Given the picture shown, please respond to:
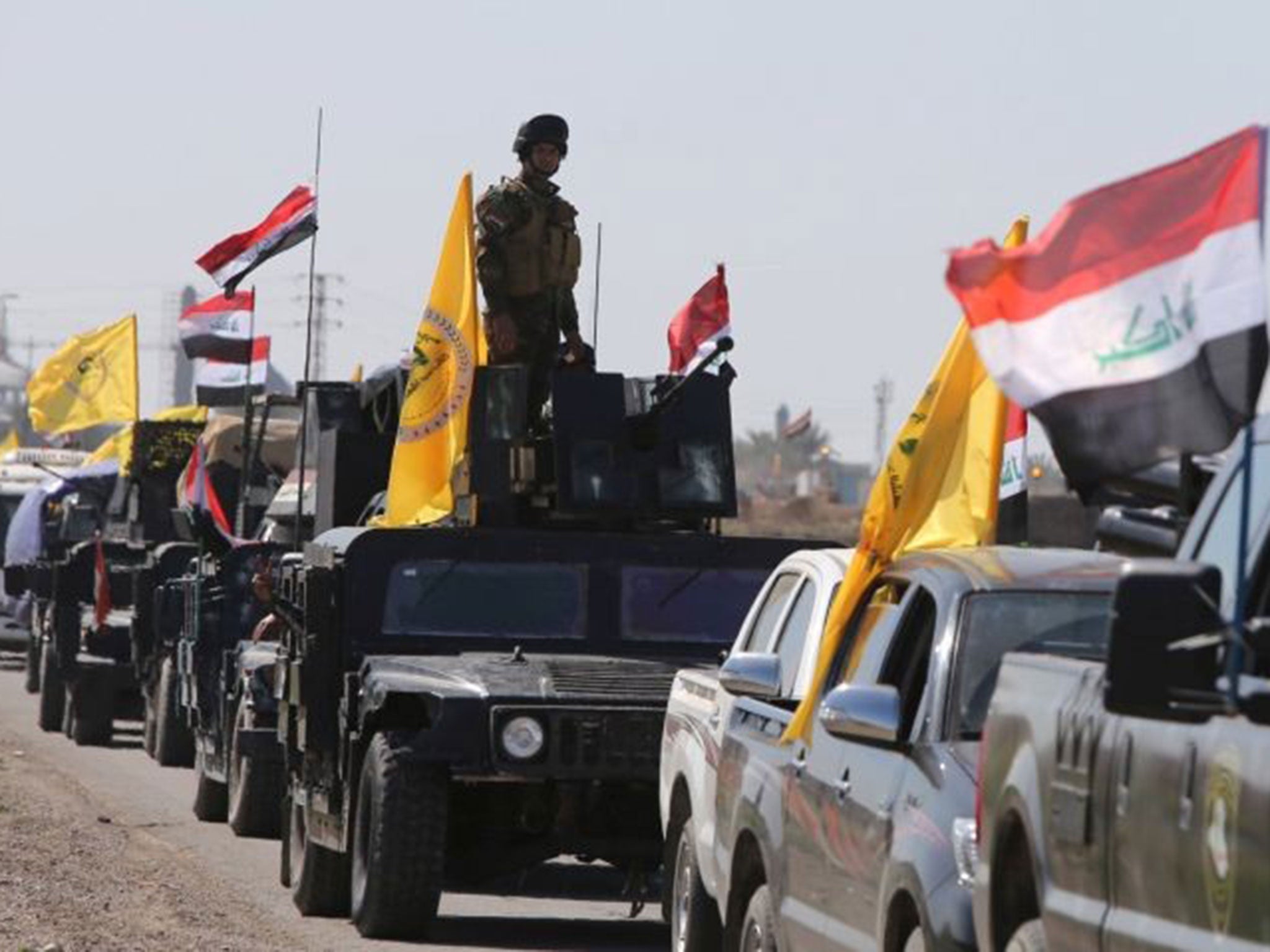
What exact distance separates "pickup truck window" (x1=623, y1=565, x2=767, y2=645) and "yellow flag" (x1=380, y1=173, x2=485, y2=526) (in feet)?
5.07

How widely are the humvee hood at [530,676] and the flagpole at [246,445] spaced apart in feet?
25.3

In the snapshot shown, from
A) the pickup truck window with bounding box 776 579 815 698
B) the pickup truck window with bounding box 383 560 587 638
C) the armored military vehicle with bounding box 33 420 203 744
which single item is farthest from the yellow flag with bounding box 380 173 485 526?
the armored military vehicle with bounding box 33 420 203 744

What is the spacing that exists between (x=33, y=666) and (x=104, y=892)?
74.0ft

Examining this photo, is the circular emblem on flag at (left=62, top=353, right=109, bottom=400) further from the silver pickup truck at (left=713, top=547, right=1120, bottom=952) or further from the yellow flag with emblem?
the silver pickup truck at (left=713, top=547, right=1120, bottom=952)

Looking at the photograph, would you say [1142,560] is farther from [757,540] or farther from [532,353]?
[532,353]

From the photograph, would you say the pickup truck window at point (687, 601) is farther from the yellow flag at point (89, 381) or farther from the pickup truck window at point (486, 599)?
the yellow flag at point (89, 381)

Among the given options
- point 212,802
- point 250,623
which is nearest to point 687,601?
point 212,802

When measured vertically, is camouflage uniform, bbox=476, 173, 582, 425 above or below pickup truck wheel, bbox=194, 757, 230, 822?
above

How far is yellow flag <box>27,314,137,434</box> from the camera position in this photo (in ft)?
146

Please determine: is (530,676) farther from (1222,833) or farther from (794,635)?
(1222,833)

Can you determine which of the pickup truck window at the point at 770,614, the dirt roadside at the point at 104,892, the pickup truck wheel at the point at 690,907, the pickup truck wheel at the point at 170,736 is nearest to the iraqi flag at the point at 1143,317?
the pickup truck window at the point at 770,614

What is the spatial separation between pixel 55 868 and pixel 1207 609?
11972 millimetres

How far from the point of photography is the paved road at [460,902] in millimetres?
15664

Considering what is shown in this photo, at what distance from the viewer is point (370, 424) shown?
22.2 meters
